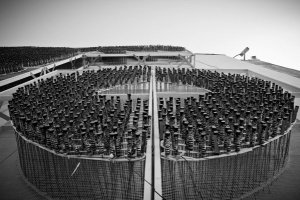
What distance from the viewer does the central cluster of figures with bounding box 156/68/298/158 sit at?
368 centimetres

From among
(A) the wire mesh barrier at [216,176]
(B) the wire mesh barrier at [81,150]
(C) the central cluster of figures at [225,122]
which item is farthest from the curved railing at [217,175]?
(B) the wire mesh barrier at [81,150]

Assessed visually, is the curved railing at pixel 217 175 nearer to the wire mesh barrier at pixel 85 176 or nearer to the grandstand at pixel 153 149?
the grandstand at pixel 153 149

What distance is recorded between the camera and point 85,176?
3.88 m

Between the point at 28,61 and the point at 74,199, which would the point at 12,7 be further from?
the point at 74,199

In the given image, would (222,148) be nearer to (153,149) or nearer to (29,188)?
(153,149)

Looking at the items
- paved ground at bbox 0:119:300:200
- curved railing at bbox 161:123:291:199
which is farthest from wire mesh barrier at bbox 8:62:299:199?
paved ground at bbox 0:119:300:200

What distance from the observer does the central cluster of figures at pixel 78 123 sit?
364 centimetres

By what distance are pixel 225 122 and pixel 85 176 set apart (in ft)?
7.66

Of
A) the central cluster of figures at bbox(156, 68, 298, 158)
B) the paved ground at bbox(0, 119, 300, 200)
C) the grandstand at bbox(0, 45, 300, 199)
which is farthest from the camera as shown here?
the paved ground at bbox(0, 119, 300, 200)

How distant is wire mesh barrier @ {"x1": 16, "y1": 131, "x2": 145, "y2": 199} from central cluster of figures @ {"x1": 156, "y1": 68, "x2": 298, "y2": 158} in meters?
0.63

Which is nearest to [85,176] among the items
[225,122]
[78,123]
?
[78,123]

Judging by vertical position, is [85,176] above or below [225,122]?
below

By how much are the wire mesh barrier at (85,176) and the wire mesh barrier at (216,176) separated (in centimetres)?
42

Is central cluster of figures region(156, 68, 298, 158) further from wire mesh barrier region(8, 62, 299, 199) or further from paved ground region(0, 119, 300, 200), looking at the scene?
paved ground region(0, 119, 300, 200)
